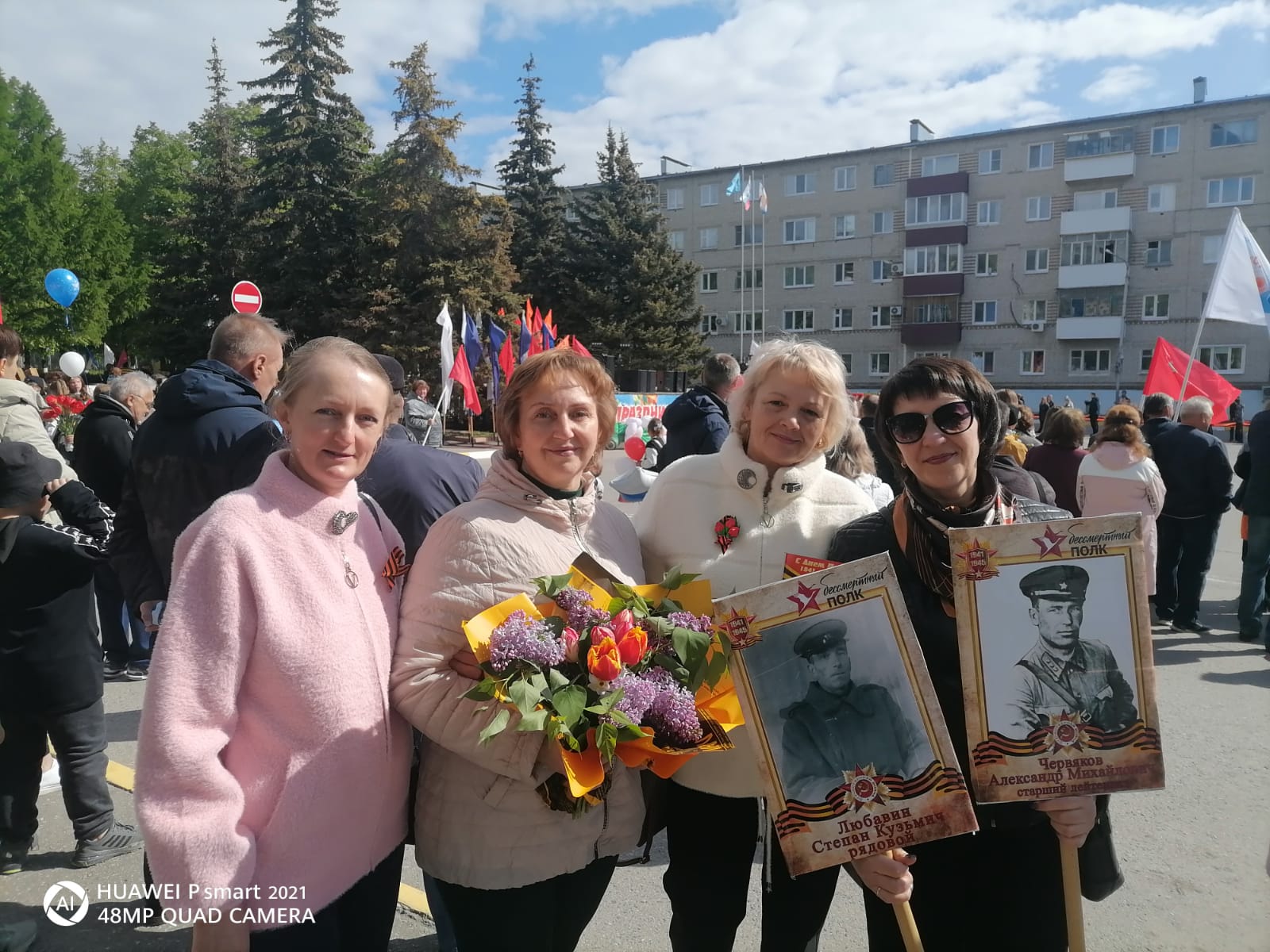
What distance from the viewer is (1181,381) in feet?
30.9

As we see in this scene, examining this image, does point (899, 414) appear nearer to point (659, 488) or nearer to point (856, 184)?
point (659, 488)

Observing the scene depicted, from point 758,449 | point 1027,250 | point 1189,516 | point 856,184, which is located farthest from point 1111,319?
point 758,449

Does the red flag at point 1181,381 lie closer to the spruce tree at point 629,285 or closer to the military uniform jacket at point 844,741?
the military uniform jacket at point 844,741

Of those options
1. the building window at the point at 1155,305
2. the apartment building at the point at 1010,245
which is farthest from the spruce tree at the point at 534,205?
the building window at the point at 1155,305

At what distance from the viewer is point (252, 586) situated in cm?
185

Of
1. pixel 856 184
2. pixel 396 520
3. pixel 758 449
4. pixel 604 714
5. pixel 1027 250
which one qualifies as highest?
pixel 856 184

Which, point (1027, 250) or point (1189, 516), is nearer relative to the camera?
point (1189, 516)

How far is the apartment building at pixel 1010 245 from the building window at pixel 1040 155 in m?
0.09

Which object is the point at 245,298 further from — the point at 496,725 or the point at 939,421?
the point at 939,421

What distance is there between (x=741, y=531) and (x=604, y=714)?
34.8 inches

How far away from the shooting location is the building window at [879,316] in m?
49.8

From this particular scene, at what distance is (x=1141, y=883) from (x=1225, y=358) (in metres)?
48.3

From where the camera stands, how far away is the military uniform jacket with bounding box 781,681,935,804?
184 cm

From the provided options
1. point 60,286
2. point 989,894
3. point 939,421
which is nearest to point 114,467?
point 939,421
